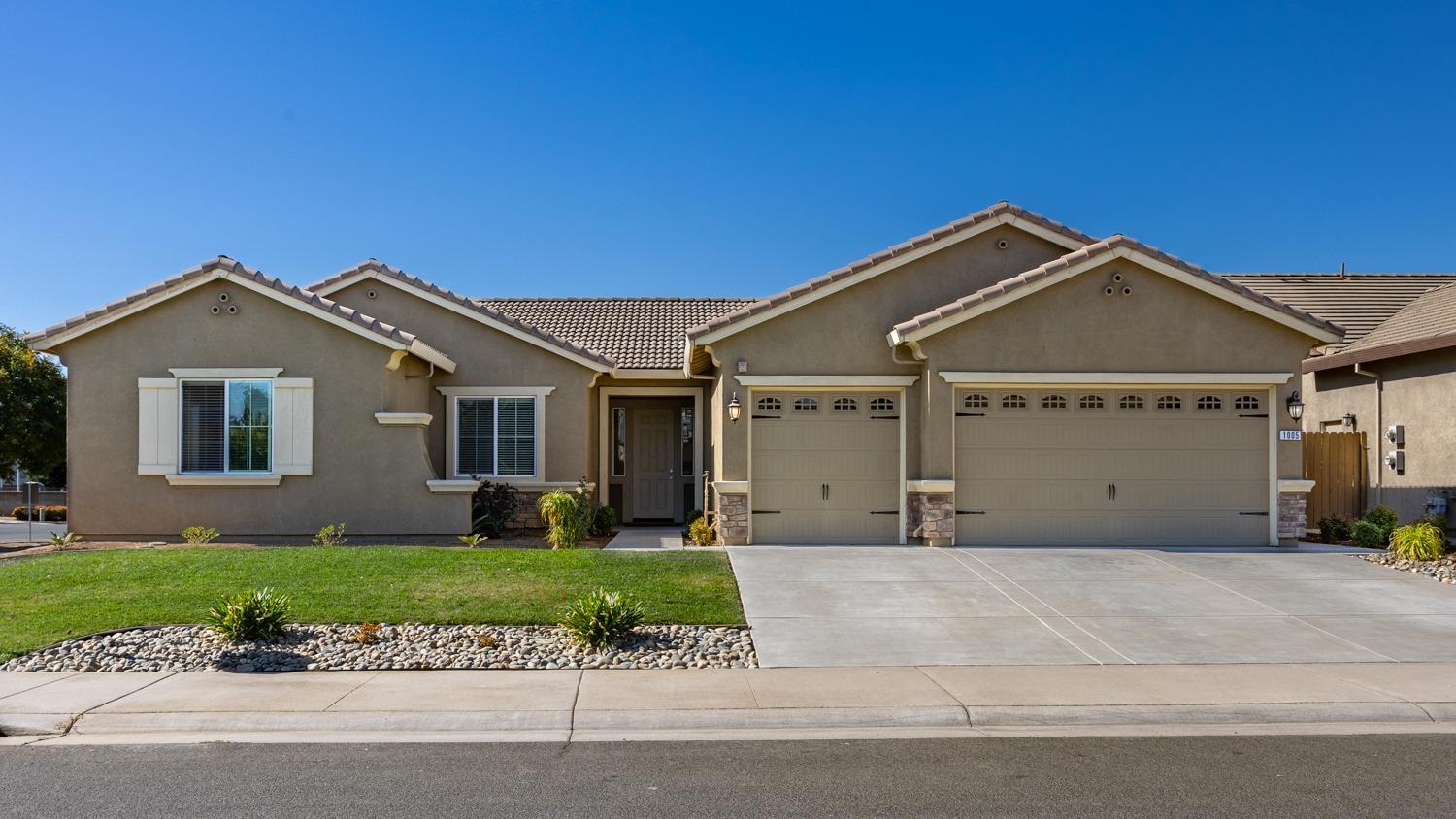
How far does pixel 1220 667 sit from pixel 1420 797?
296 centimetres

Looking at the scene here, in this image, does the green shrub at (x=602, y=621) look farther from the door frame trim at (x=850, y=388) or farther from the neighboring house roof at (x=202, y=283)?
the neighboring house roof at (x=202, y=283)

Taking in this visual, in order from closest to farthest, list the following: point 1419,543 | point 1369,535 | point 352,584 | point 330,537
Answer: point 352,584 < point 1419,543 < point 330,537 < point 1369,535

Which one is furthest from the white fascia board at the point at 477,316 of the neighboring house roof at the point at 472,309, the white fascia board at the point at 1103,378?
the white fascia board at the point at 1103,378

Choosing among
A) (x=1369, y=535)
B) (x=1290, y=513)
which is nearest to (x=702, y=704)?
(x=1290, y=513)

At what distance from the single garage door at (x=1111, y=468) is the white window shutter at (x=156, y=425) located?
1168cm

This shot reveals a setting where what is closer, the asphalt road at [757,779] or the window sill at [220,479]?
the asphalt road at [757,779]

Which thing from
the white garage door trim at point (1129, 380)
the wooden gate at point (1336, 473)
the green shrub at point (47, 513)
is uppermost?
the white garage door trim at point (1129, 380)

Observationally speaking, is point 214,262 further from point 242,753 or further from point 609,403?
point 242,753

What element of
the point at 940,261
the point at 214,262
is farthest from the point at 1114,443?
the point at 214,262

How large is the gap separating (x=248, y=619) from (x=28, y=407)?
544 inches

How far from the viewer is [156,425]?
14.7 m

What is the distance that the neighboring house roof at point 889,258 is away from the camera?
47.3 feet

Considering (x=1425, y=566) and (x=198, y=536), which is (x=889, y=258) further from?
(x=198, y=536)

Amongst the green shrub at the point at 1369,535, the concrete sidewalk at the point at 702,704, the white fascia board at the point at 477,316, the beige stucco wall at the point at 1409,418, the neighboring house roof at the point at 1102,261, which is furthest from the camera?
the white fascia board at the point at 477,316
